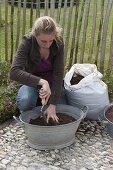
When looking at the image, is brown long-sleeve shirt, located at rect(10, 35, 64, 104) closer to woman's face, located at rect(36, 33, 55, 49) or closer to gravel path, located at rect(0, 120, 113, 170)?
woman's face, located at rect(36, 33, 55, 49)

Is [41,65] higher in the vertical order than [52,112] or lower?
higher

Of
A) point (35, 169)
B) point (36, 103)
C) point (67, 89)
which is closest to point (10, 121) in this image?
point (36, 103)

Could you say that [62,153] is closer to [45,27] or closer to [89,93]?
[89,93]

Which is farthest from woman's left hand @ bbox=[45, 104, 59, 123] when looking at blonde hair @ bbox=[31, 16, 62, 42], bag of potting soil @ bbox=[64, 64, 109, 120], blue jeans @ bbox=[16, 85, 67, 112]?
blonde hair @ bbox=[31, 16, 62, 42]

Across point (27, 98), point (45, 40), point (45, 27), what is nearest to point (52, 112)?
point (27, 98)

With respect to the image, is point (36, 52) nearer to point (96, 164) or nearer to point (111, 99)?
point (96, 164)

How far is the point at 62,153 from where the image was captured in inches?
145

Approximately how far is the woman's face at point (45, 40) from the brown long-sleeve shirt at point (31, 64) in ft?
0.49

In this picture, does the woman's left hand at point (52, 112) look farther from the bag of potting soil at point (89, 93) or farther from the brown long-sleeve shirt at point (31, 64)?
the bag of potting soil at point (89, 93)

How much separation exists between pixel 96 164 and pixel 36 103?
96 cm

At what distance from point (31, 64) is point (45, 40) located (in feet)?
1.43

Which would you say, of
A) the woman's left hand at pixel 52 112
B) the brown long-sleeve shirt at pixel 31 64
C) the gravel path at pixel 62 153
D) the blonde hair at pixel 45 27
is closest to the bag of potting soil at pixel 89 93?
the gravel path at pixel 62 153

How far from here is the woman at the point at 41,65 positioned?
11.6 feet

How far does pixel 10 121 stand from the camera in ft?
14.3
